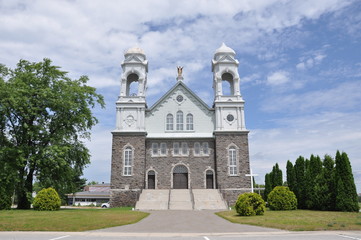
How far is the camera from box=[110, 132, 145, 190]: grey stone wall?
31422 mm

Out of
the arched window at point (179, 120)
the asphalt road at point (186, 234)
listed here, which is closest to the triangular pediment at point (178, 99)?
the arched window at point (179, 120)

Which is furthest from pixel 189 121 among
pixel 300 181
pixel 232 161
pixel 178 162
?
pixel 300 181

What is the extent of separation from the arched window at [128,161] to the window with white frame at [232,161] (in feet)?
33.0

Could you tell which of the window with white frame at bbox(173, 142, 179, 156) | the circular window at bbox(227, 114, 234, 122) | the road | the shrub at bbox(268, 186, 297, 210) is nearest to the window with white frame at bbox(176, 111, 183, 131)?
the window with white frame at bbox(173, 142, 179, 156)

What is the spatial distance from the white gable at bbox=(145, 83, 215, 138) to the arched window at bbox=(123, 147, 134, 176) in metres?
2.77

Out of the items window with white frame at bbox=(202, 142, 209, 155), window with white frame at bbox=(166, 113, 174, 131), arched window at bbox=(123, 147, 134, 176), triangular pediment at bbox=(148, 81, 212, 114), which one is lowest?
arched window at bbox=(123, 147, 134, 176)

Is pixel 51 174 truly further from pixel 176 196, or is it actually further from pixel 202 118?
pixel 202 118

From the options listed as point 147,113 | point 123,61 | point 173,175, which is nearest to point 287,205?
point 173,175

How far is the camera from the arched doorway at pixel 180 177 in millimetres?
32906

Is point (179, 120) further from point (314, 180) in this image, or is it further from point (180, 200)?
point (314, 180)

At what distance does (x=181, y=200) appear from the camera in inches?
1097

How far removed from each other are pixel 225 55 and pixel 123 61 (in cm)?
1159

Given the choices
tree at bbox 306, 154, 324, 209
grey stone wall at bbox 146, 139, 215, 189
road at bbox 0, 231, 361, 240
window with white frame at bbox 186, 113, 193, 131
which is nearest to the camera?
road at bbox 0, 231, 361, 240

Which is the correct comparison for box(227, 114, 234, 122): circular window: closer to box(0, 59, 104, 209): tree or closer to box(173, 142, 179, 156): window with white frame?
box(173, 142, 179, 156): window with white frame
